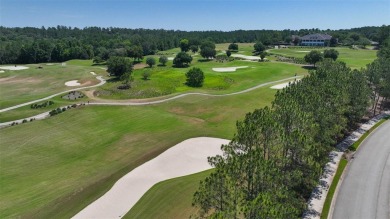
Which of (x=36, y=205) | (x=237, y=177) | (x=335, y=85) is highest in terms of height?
(x=335, y=85)

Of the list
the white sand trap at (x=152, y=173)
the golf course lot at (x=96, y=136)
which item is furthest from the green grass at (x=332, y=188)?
the white sand trap at (x=152, y=173)

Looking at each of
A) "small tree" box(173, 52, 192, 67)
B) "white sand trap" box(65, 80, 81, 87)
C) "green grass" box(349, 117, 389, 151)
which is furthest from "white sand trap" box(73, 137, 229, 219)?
"small tree" box(173, 52, 192, 67)

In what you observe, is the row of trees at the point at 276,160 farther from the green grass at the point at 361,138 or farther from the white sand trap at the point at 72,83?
the white sand trap at the point at 72,83

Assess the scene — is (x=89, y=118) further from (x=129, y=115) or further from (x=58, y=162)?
(x=58, y=162)

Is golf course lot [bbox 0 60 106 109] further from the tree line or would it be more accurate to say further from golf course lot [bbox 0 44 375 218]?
the tree line

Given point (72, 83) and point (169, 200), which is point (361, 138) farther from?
point (72, 83)

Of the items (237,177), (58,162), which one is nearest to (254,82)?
(58,162)

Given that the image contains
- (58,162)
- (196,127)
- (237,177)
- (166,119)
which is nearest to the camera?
(237,177)

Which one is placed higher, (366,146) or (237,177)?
(237,177)
